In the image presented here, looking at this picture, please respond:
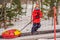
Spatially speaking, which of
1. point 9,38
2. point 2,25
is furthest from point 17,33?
point 2,25

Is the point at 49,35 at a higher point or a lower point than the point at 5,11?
lower

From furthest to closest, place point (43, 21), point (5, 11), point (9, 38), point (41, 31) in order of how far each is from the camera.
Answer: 1. point (43, 21)
2. point (5, 11)
3. point (41, 31)
4. point (9, 38)

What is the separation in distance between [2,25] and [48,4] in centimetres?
320

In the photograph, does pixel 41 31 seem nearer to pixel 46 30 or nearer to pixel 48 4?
pixel 46 30

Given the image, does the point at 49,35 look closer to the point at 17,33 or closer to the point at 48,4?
the point at 17,33

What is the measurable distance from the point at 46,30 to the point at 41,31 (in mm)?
279

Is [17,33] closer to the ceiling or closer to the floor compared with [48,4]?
closer to the floor

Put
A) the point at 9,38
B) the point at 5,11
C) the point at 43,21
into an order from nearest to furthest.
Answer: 1. the point at 9,38
2. the point at 5,11
3. the point at 43,21

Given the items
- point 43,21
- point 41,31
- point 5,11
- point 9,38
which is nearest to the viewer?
point 9,38

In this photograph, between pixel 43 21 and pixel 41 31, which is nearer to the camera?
pixel 41 31

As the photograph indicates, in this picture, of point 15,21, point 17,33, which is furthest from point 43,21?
point 17,33

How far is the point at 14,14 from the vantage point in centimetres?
1323

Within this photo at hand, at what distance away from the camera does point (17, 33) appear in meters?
9.28

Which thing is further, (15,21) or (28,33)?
(15,21)
